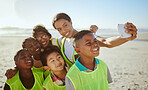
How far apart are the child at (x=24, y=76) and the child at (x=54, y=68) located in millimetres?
260

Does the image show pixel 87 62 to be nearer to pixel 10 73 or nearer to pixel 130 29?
pixel 130 29

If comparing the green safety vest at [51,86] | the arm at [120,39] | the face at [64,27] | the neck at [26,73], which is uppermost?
the face at [64,27]

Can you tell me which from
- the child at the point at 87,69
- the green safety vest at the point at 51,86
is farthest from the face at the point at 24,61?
the child at the point at 87,69

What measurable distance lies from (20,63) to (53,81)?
72 centimetres

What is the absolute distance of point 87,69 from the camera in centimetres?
182

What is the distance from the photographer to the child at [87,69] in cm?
169

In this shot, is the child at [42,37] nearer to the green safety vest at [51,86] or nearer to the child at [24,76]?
the child at [24,76]

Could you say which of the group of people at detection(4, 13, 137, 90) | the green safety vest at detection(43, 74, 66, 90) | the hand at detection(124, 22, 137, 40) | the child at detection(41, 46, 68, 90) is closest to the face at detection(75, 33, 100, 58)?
the group of people at detection(4, 13, 137, 90)

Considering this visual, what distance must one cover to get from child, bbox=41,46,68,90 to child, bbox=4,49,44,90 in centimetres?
26

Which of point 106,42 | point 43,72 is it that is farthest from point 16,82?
point 106,42

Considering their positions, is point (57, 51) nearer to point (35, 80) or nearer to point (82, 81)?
point (35, 80)

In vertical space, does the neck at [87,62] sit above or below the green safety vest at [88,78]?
above

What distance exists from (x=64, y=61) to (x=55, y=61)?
20 centimetres

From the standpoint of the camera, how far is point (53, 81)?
2.25 meters
